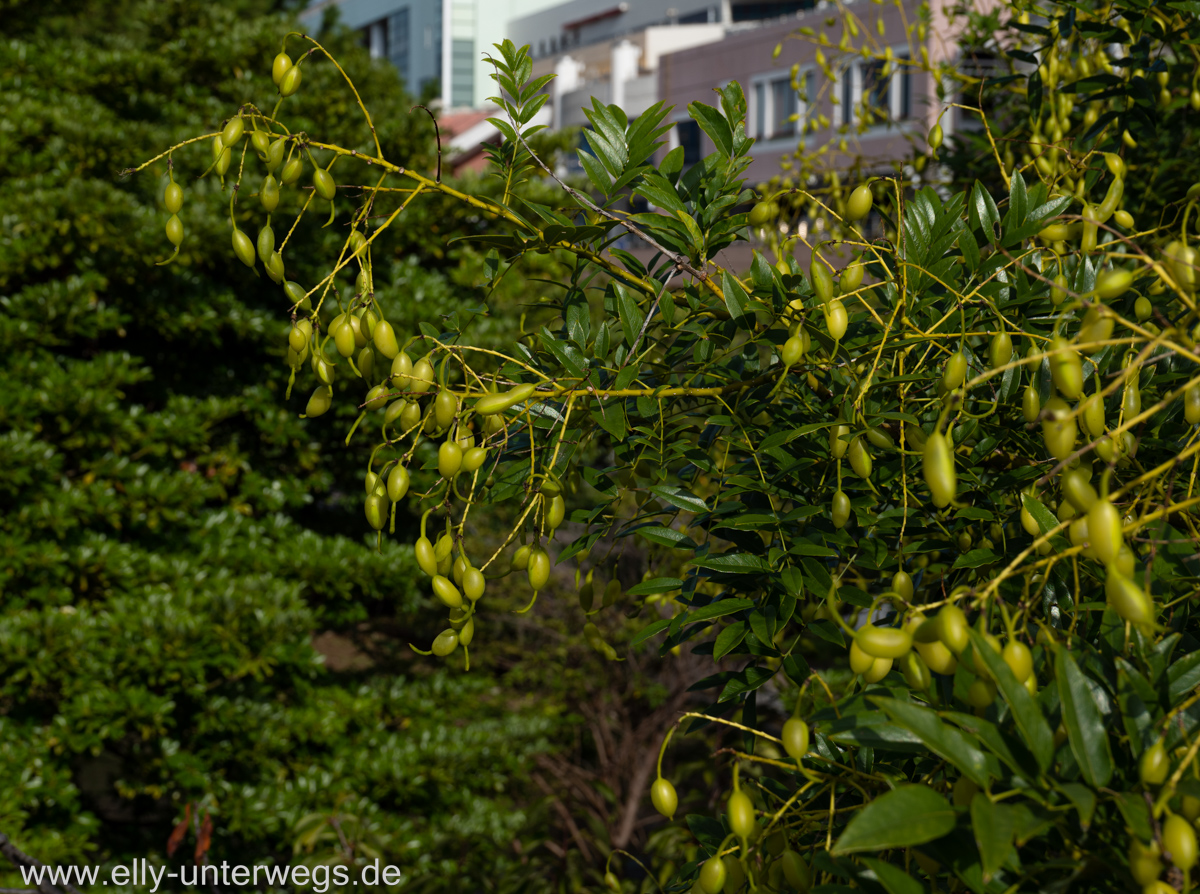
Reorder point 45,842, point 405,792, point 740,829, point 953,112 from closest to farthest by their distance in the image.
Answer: point 740,829 < point 45,842 < point 405,792 < point 953,112

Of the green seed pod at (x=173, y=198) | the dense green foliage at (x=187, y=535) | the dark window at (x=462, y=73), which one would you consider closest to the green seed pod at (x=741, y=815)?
the green seed pod at (x=173, y=198)

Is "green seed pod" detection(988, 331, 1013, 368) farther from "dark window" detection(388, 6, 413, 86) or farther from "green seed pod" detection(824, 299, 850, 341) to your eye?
"dark window" detection(388, 6, 413, 86)

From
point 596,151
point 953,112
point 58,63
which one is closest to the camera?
point 596,151

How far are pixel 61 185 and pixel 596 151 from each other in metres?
3.28

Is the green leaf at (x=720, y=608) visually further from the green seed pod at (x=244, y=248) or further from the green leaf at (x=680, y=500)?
the green seed pod at (x=244, y=248)

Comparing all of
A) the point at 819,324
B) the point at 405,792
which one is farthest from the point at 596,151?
the point at 405,792

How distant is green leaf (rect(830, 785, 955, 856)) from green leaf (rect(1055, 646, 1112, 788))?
7 cm

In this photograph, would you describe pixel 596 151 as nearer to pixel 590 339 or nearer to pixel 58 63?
pixel 590 339

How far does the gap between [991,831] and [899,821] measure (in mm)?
42

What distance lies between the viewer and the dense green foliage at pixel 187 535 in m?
2.88

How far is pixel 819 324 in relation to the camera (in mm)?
872

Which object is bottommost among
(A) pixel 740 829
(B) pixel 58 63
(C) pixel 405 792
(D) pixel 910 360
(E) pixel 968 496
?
(C) pixel 405 792

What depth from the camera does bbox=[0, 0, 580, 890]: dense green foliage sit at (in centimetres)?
288

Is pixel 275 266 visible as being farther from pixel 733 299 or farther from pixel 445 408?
pixel 733 299
